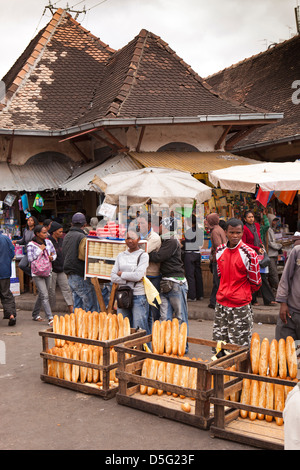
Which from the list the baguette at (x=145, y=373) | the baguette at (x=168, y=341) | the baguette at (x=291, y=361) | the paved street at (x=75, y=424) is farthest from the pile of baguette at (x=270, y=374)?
the baguette at (x=145, y=373)

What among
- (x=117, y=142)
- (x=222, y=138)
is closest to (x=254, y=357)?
(x=117, y=142)

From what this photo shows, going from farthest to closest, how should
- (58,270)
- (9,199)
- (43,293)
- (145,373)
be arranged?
(9,199) → (58,270) → (43,293) → (145,373)

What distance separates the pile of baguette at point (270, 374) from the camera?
475cm

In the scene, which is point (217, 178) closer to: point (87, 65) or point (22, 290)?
point (22, 290)

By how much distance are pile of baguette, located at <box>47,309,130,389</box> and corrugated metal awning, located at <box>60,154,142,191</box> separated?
599 centimetres

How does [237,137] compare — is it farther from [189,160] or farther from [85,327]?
[85,327]

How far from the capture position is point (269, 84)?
18.9 metres

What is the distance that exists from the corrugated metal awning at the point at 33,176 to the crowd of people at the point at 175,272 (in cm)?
216

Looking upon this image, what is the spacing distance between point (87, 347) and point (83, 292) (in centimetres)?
250

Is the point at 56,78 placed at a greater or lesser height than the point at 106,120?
greater

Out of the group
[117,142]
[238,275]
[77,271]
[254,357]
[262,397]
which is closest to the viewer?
[262,397]

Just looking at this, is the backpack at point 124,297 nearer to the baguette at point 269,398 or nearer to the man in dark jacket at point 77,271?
the man in dark jacket at point 77,271

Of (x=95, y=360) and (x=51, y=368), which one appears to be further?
(x=51, y=368)

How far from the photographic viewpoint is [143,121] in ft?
40.3
